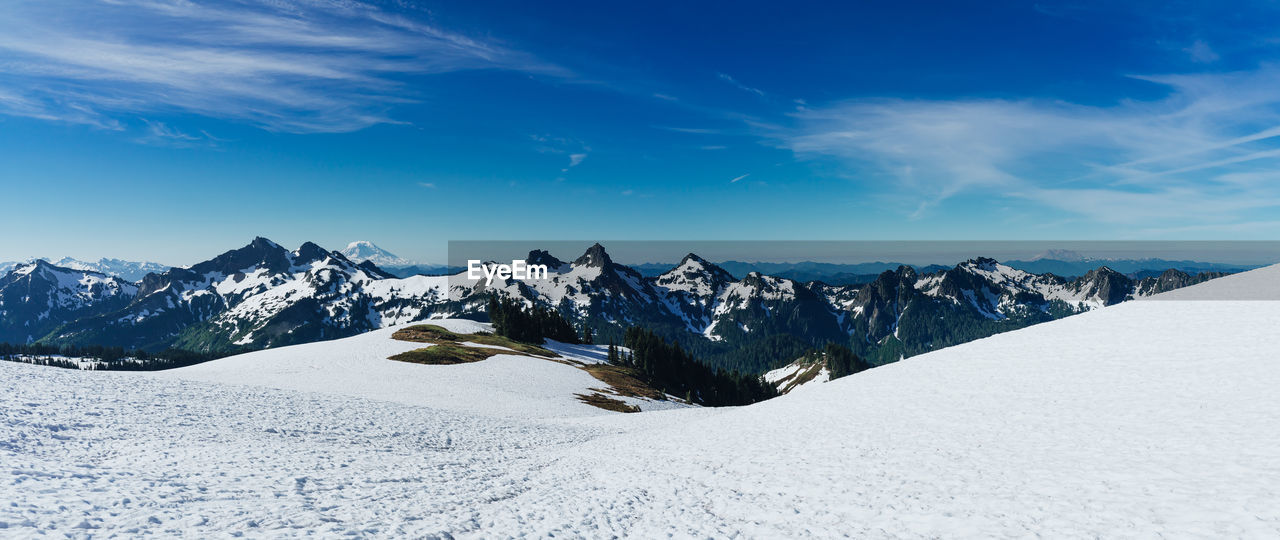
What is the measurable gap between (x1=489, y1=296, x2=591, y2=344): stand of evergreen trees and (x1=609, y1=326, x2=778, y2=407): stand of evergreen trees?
17779 mm

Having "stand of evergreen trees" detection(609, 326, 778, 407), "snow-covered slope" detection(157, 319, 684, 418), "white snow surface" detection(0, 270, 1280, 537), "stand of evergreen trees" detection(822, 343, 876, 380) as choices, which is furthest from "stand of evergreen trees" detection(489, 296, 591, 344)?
"stand of evergreen trees" detection(822, 343, 876, 380)

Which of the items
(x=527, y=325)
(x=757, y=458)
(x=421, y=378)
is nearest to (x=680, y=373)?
(x=527, y=325)

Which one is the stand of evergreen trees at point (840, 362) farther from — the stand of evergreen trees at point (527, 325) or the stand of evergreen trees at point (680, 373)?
the stand of evergreen trees at point (527, 325)

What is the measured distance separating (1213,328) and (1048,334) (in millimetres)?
8043

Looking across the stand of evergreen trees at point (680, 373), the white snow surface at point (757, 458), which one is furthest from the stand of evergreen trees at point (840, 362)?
the white snow surface at point (757, 458)

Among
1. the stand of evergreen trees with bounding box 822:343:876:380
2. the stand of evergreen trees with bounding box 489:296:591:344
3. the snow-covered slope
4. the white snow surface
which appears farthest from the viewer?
the stand of evergreen trees with bounding box 822:343:876:380

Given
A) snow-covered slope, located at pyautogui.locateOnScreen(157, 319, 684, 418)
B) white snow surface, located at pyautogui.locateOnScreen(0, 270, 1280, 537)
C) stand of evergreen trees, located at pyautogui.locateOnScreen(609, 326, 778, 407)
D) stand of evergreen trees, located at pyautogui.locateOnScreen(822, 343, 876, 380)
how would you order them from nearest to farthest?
white snow surface, located at pyautogui.locateOnScreen(0, 270, 1280, 537)
snow-covered slope, located at pyautogui.locateOnScreen(157, 319, 684, 418)
stand of evergreen trees, located at pyautogui.locateOnScreen(609, 326, 778, 407)
stand of evergreen trees, located at pyautogui.locateOnScreen(822, 343, 876, 380)

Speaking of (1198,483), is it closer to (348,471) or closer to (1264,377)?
(1264,377)

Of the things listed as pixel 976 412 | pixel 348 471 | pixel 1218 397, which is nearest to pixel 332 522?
pixel 348 471

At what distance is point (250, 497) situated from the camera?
1470 centimetres

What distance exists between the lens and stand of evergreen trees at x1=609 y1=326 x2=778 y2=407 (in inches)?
4242

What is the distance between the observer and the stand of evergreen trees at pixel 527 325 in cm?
11712

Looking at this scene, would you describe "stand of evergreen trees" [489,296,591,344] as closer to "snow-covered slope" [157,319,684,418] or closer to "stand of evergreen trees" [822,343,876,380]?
"snow-covered slope" [157,319,684,418]

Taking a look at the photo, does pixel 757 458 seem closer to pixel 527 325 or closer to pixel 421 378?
pixel 421 378
